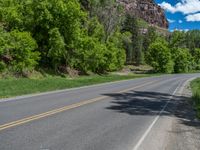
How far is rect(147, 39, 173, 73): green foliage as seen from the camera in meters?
96.4

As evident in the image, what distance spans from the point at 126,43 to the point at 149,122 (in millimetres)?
97538

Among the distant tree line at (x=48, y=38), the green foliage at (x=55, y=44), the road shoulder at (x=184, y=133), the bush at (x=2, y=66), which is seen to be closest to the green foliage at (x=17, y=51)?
the distant tree line at (x=48, y=38)

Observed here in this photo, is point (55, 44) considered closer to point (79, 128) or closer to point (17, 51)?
point (17, 51)

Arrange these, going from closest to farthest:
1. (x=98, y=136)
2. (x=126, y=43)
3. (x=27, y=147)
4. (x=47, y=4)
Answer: (x=27, y=147), (x=98, y=136), (x=47, y=4), (x=126, y=43)

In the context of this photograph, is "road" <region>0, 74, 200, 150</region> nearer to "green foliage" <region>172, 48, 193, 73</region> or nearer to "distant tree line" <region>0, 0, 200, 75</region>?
"distant tree line" <region>0, 0, 200, 75</region>

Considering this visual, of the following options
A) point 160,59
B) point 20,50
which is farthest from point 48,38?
point 160,59

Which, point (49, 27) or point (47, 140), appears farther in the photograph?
point (49, 27)

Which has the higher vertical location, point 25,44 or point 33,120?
point 25,44

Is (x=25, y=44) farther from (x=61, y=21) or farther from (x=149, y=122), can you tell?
(x=149, y=122)

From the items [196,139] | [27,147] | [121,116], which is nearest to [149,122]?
[121,116]

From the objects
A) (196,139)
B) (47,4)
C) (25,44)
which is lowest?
(196,139)

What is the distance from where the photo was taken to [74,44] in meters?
46.6

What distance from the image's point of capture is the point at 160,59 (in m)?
97.4

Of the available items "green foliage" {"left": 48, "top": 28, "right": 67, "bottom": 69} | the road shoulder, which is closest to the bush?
"green foliage" {"left": 48, "top": 28, "right": 67, "bottom": 69}
